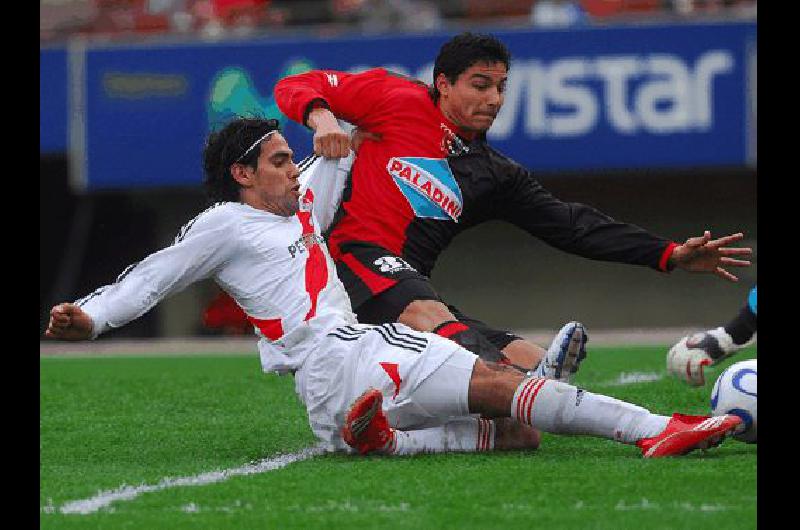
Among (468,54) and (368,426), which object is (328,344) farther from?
(468,54)

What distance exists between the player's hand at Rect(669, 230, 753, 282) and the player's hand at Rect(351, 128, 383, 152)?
4.80ft

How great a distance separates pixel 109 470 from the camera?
6.02 m

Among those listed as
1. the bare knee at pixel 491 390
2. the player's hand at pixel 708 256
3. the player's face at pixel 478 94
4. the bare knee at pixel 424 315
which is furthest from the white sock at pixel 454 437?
the player's face at pixel 478 94

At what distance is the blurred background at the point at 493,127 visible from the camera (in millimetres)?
14266

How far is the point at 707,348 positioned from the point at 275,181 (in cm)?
202

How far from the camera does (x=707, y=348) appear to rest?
6.95 m

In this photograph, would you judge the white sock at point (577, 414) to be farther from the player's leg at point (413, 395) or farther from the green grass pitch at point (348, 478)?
the player's leg at point (413, 395)

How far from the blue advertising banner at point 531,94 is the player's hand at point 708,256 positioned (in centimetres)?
754

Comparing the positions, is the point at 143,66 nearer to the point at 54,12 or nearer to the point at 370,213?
the point at 54,12

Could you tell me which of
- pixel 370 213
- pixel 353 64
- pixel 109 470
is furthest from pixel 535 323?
pixel 109 470

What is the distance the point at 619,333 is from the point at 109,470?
28.8ft

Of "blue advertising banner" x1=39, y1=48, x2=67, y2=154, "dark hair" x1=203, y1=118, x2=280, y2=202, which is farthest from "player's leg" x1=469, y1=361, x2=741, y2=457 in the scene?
"blue advertising banner" x1=39, y1=48, x2=67, y2=154

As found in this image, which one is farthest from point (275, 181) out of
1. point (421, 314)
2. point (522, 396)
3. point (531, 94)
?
point (531, 94)

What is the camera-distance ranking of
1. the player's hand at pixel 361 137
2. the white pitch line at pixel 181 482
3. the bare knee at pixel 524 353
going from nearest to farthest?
1. the white pitch line at pixel 181 482
2. the bare knee at pixel 524 353
3. the player's hand at pixel 361 137
